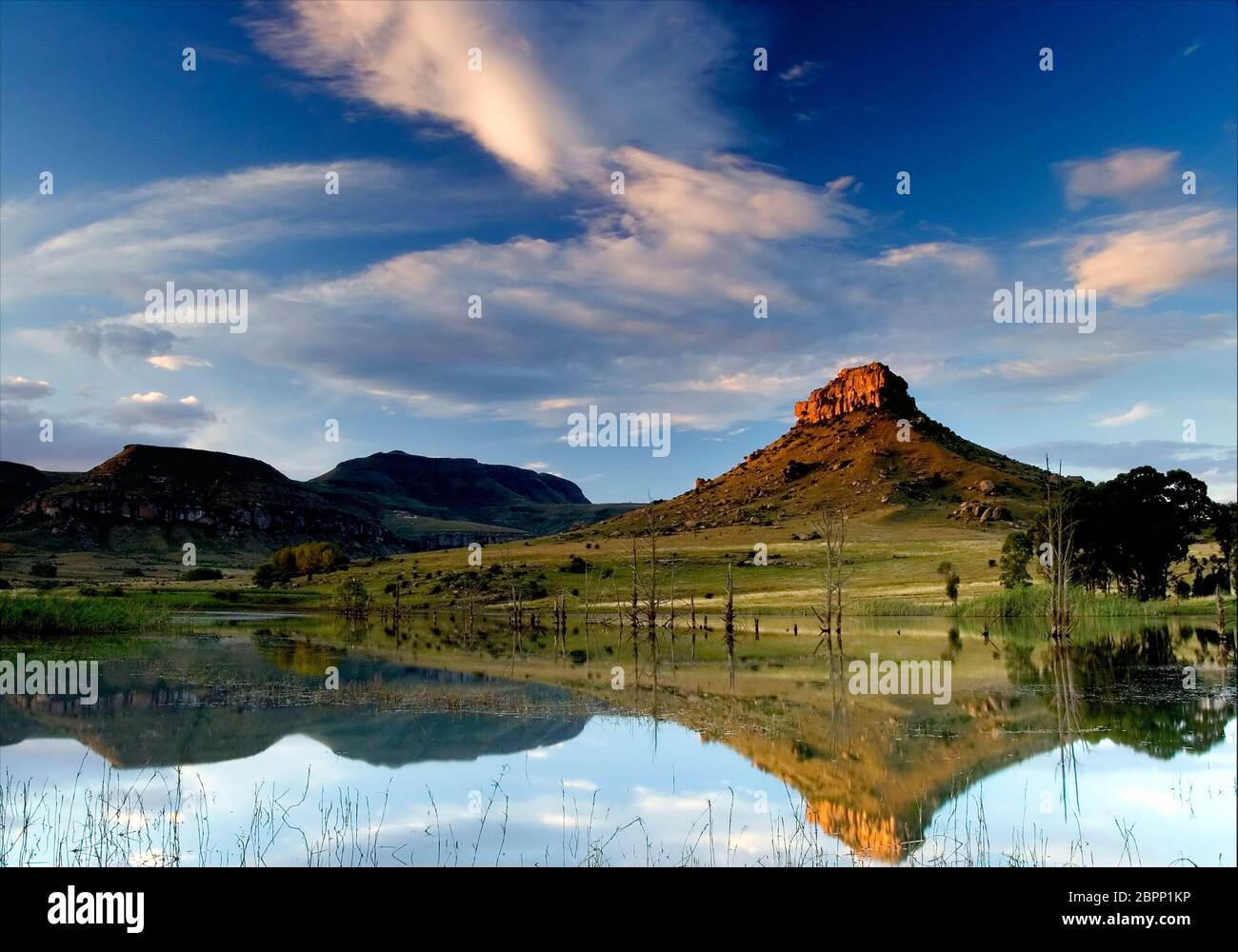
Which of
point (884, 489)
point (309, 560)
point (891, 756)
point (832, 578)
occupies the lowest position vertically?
point (832, 578)

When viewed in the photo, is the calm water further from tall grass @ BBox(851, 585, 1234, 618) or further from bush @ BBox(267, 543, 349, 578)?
bush @ BBox(267, 543, 349, 578)

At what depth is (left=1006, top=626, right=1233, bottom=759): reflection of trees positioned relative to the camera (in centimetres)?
2052

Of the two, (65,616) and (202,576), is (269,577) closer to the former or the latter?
(202,576)

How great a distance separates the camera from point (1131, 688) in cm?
2783

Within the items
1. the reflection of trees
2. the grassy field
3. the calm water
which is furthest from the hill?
the calm water

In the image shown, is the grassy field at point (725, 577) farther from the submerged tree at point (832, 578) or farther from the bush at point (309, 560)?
the bush at point (309, 560)

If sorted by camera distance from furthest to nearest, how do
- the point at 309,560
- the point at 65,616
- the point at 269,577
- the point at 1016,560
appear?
the point at 309,560
the point at 269,577
the point at 1016,560
the point at 65,616

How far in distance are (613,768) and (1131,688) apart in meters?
18.9

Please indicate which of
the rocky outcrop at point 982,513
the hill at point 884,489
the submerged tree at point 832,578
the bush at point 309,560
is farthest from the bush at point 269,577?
the rocky outcrop at point 982,513

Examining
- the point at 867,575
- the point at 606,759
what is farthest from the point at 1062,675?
the point at 867,575
